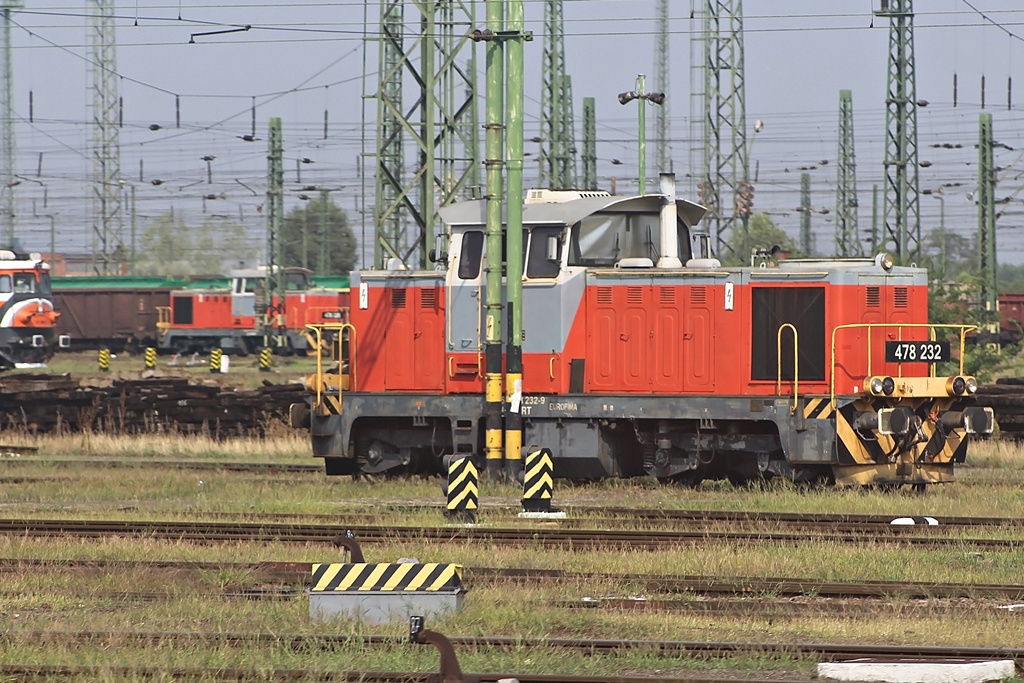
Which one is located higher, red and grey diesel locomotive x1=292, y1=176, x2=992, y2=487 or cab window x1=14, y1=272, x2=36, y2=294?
cab window x1=14, y1=272, x2=36, y2=294

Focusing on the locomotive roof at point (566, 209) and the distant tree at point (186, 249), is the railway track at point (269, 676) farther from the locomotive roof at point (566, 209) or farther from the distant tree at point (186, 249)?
the distant tree at point (186, 249)

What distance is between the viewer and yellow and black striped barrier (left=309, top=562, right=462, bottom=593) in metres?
9.09

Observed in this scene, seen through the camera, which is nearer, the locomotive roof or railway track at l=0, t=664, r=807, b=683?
railway track at l=0, t=664, r=807, b=683

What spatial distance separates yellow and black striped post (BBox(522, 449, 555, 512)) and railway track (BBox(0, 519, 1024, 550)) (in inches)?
46.7

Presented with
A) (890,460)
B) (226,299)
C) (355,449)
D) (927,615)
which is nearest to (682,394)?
(890,460)

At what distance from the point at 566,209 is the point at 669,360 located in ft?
7.16

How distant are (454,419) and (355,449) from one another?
1.71 m

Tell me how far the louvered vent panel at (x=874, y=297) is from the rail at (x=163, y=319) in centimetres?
5283

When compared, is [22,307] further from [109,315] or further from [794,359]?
[794,359]

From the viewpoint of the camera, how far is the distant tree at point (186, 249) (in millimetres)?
103938

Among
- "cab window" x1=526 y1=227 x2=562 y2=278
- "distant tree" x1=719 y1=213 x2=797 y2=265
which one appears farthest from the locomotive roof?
"distant tree" x1=719 y1=213 x2=797 y2=265

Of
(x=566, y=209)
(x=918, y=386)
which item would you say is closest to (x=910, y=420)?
(x=918, y=386)

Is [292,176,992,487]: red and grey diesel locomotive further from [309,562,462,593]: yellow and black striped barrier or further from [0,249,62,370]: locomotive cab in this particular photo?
[0,249,62,370]: locomotive cab

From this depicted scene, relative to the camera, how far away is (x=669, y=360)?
16.6 m
